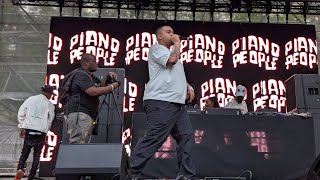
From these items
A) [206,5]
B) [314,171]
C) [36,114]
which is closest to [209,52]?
[206,5]

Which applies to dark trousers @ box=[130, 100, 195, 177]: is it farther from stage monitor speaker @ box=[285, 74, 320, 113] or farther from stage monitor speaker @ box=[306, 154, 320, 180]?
stage monitor speaker @ box=[285, 74, 320, 113]

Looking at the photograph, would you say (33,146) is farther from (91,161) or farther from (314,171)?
(314,171)

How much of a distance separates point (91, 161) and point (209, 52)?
7.83 m

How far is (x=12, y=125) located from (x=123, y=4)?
4.08 meters

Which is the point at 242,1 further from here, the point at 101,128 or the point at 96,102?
the point at 96,102

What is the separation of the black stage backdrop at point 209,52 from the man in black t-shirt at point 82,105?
5.56 metres

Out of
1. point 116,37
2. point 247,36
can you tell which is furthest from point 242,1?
point 116,37

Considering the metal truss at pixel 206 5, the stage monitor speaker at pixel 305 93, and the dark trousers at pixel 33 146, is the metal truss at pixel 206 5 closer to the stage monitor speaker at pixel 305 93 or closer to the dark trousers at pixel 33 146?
the stage monitor speaker at pixel 305 93

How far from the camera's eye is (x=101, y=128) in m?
7.09

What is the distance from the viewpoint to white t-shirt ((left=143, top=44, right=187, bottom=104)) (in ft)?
14.7

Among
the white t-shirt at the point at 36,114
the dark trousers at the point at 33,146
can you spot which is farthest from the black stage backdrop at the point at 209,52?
the dark trousers at the point at 33,146

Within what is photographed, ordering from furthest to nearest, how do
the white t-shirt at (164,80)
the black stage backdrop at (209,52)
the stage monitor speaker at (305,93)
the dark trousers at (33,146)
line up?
the black stage backdrop at (209,52) → the stage monitor speaker at (305,93) → the dark trousers at (33,146) → the white t-shirt at (164,80)

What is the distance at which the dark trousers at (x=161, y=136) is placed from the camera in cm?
432

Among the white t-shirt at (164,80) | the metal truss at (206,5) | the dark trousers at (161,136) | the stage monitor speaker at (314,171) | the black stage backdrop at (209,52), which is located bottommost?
the stage monitor speaker at (314,171)
